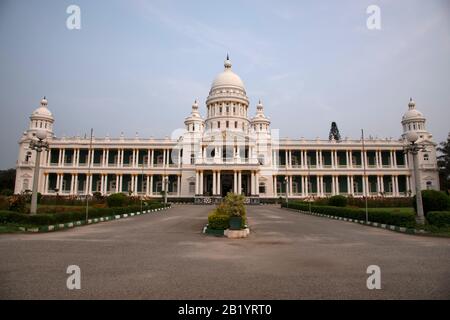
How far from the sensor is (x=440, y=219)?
15.6 meters

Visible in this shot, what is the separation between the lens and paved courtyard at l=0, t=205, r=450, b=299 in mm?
5816

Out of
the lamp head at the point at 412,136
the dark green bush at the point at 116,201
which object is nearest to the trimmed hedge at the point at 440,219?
the lamp head at the point at 412,136

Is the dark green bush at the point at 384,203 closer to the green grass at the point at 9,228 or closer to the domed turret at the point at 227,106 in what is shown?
the green grass at the point at 9,228

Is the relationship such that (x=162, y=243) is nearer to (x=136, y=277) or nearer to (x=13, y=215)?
(x=136, y=277)

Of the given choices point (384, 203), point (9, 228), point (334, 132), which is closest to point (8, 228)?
point (9, 228)

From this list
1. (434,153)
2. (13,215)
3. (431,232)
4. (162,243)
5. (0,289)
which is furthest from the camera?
(434,153)

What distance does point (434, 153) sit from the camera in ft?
207

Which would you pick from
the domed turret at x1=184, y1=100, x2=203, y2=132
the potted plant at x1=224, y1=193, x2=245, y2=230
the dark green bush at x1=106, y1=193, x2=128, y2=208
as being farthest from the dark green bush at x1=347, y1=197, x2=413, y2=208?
the domed turret at x1=184, y1=100, x2=203, y2=132

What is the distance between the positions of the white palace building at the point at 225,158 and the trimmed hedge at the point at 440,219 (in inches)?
1737

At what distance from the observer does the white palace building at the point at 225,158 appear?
61781 millimetres

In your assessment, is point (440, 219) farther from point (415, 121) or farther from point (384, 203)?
point (415, 121)

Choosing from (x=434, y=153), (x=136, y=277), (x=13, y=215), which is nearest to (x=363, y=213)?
(x=136, y=277)
